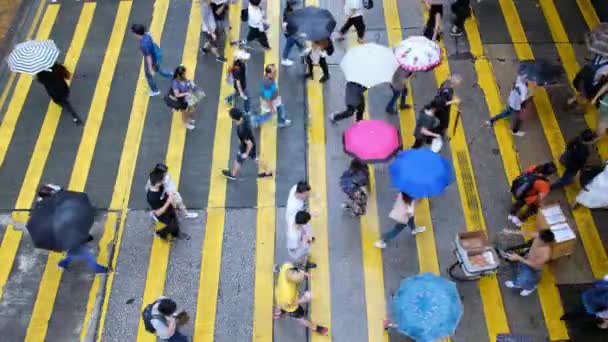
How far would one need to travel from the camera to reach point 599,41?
1101 centimetres

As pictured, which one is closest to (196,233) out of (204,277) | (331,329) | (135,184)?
(204,277)

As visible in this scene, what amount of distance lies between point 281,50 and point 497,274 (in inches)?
277

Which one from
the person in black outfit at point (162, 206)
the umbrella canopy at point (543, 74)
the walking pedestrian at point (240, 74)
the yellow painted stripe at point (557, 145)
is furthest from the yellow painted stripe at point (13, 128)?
the yellow painted stripe at point (557, 145)

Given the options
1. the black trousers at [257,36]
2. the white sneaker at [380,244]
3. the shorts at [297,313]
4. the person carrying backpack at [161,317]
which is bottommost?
the person carrying backpack at [161,317]

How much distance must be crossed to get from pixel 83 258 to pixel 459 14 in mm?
9525

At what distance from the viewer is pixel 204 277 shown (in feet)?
32.9

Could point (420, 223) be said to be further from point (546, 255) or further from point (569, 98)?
point (569, 98)

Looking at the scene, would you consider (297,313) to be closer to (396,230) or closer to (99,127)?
(396,230)

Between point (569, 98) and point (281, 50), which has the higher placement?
point (281, 50)

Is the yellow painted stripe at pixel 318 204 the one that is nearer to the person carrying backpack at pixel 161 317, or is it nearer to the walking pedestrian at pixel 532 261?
the person carrying backpack at pixel 161 317

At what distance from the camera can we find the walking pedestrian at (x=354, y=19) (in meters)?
12.5

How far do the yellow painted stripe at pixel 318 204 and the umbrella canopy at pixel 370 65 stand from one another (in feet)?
5.45

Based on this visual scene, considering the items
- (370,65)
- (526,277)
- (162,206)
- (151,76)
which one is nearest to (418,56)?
(370,65)

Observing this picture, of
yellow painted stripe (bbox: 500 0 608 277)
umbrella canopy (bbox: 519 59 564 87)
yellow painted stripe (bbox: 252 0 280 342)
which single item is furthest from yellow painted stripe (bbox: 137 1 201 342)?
yellow painted stripe (bbox: 500 0 608 277)
